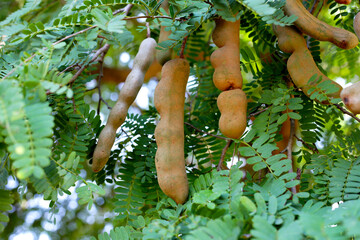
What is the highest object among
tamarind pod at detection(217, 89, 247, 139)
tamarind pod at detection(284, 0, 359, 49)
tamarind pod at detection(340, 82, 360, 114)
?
tamarind pod at detection(284, 0, 359, 49)

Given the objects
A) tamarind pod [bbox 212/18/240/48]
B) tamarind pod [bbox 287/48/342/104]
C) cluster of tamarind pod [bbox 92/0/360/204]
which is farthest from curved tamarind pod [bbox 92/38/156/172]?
tamarind pod [bbox 287/48/342/104]

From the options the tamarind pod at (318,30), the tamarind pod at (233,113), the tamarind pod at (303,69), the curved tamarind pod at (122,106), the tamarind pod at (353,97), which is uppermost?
the tamarind pod at (318,30)

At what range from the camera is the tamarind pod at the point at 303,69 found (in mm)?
606

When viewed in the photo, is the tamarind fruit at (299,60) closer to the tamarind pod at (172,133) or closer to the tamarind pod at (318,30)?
the tamarind pod at (318,30)

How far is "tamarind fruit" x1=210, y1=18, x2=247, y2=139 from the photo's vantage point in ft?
1.85

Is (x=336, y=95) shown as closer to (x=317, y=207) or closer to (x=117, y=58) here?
(x=317, y=207)

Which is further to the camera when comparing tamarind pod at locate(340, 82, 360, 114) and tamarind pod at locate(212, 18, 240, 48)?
tamarind pod at locate(212, 18, 240, 48)

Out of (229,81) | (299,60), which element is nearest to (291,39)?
(299,60)

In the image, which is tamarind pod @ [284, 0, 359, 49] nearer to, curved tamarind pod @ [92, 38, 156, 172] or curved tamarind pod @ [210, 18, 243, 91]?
curved tamarind pod @ [210, 18, 243, 91]

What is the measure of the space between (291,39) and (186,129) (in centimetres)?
26

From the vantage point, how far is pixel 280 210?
0.49 metres

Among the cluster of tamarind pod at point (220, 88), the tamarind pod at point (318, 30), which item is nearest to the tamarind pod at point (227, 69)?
the cluster of tamarind pod at point (220, 88)

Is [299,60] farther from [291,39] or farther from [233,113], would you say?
[233,113]

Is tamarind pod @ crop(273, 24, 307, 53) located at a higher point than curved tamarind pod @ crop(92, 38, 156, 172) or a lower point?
higher
